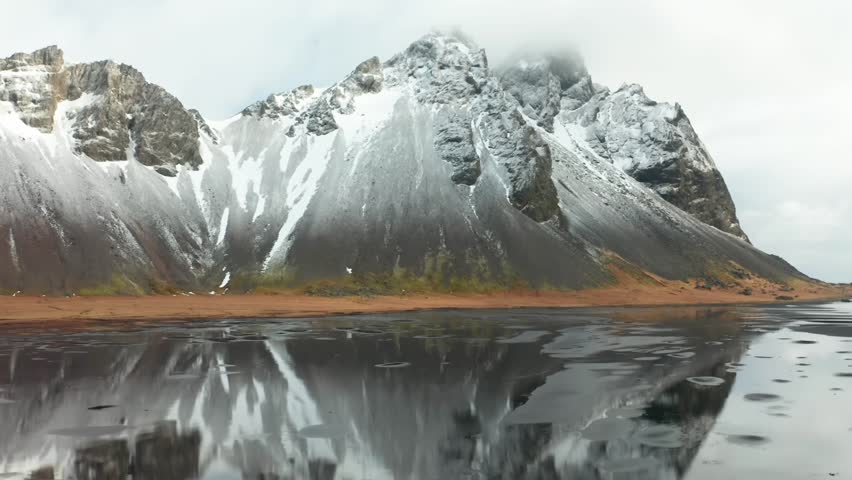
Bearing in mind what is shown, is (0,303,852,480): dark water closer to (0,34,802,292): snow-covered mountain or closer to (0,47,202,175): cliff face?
(0,34,802,292): snow-covered mountain

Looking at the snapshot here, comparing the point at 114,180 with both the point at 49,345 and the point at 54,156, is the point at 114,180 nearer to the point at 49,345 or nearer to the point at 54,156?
the point at 54,156

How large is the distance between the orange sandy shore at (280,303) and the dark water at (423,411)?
40605 millimetres

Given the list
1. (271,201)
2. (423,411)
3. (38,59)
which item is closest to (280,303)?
(271,201)

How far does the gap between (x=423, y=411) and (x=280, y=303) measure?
8378 cm

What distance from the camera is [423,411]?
2447 centimetres

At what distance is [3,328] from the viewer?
64.3 m

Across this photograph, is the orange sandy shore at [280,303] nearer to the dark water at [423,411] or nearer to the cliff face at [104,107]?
the dark water at [423,411]

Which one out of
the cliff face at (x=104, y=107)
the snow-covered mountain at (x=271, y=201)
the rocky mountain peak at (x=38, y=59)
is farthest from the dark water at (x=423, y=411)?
the rocky mountain peak at (x=38, y=59)

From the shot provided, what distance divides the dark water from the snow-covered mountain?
3535 inches

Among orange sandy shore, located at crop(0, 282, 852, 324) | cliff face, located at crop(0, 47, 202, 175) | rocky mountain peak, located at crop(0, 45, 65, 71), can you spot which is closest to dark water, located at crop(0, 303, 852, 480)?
orange sandy shore, located at crop(0, 282, 852, 324)

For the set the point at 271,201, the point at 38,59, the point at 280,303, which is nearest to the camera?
the point at 280,303

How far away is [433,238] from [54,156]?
92030 mm

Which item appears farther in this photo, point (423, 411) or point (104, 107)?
point (104, 107)

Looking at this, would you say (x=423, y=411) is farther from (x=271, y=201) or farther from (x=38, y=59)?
(x=38, y=59)
